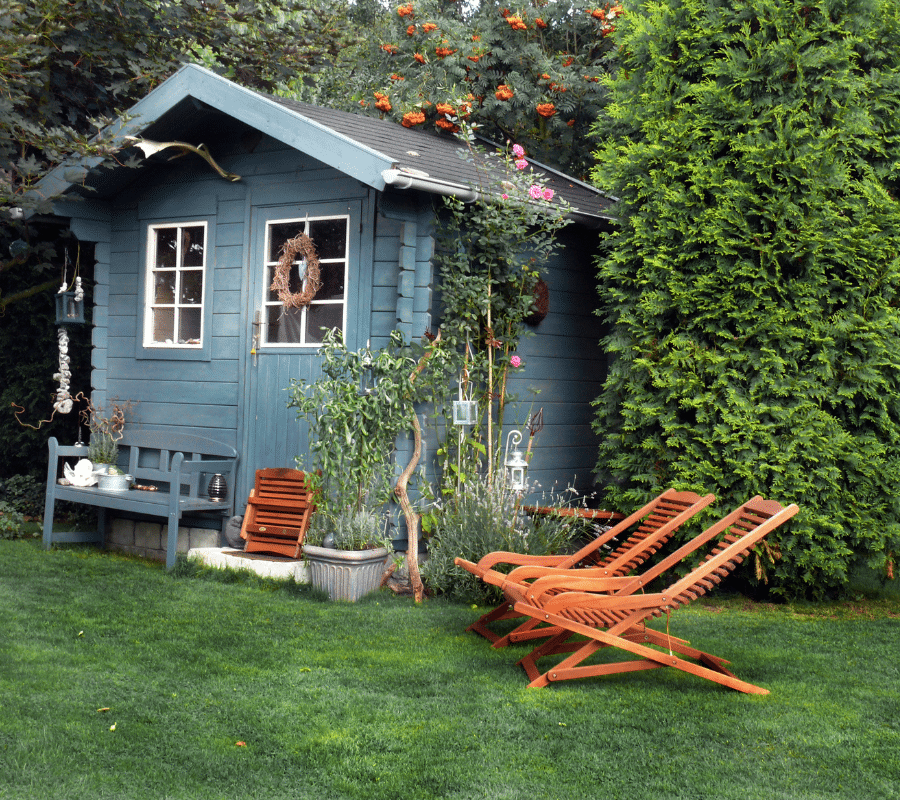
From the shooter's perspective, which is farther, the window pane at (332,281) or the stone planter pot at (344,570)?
the window pane at (332,281)

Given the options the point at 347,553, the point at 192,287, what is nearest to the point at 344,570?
the point at 347,553

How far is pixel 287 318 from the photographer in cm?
716

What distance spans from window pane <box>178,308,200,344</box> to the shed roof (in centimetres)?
132

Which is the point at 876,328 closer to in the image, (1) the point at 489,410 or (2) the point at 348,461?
(1) the point at 489,410

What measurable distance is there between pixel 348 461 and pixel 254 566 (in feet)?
3.76

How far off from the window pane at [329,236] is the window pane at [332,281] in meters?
0.08

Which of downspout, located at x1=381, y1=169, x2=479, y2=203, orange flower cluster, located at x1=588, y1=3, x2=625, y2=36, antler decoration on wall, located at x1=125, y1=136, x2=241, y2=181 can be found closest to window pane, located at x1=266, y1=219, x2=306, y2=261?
antler decoration on wall, located at x1=125, y1=136, x2=241, y2=181

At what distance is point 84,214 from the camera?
8062 millimetres

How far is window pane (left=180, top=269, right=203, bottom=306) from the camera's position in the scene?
768 centimetres

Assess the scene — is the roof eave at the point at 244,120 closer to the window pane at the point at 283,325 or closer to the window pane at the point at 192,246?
the window pane at the point at 192,246

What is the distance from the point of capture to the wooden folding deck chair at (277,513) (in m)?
6.81

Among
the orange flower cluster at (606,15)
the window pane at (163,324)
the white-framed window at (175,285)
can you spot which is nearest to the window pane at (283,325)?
the white-framed window at (175,285)

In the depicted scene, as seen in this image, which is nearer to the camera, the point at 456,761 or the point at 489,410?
the point at 456,761

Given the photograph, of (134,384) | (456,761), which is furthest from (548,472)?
(456,761)
